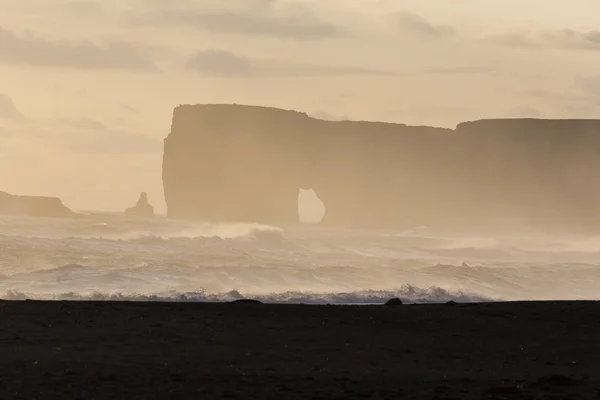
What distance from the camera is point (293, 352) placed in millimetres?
14078

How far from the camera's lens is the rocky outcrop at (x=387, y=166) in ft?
315

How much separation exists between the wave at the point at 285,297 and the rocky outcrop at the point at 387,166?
69455 mm

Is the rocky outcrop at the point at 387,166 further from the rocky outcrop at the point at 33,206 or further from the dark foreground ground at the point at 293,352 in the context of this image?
the dark foreground ground at the point at 293,352

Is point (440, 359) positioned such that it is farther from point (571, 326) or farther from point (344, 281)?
point (344, 281)

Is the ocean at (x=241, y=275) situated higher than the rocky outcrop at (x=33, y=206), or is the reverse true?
the rocky outcrop at (x=33, y=206)

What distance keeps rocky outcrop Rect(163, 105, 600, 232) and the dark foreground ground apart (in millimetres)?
75999

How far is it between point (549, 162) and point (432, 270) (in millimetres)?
69950

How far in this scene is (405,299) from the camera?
24.1 metres

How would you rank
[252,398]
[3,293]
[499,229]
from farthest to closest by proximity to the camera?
[499,229]
[3,293]
[252,398]

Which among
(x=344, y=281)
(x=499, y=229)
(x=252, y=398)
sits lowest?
(x=252, y=398)

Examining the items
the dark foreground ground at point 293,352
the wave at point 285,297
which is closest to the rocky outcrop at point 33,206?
the wave at point 285,297

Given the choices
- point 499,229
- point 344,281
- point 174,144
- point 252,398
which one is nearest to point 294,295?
point 344,281

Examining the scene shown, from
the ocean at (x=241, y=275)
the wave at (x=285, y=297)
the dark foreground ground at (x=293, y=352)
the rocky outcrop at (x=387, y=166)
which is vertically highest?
the rocky outcrop at (x=387, y=166)

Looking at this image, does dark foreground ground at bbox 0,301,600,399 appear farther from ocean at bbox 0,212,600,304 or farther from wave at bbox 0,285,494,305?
ocean at bbox 0,212,600,304
